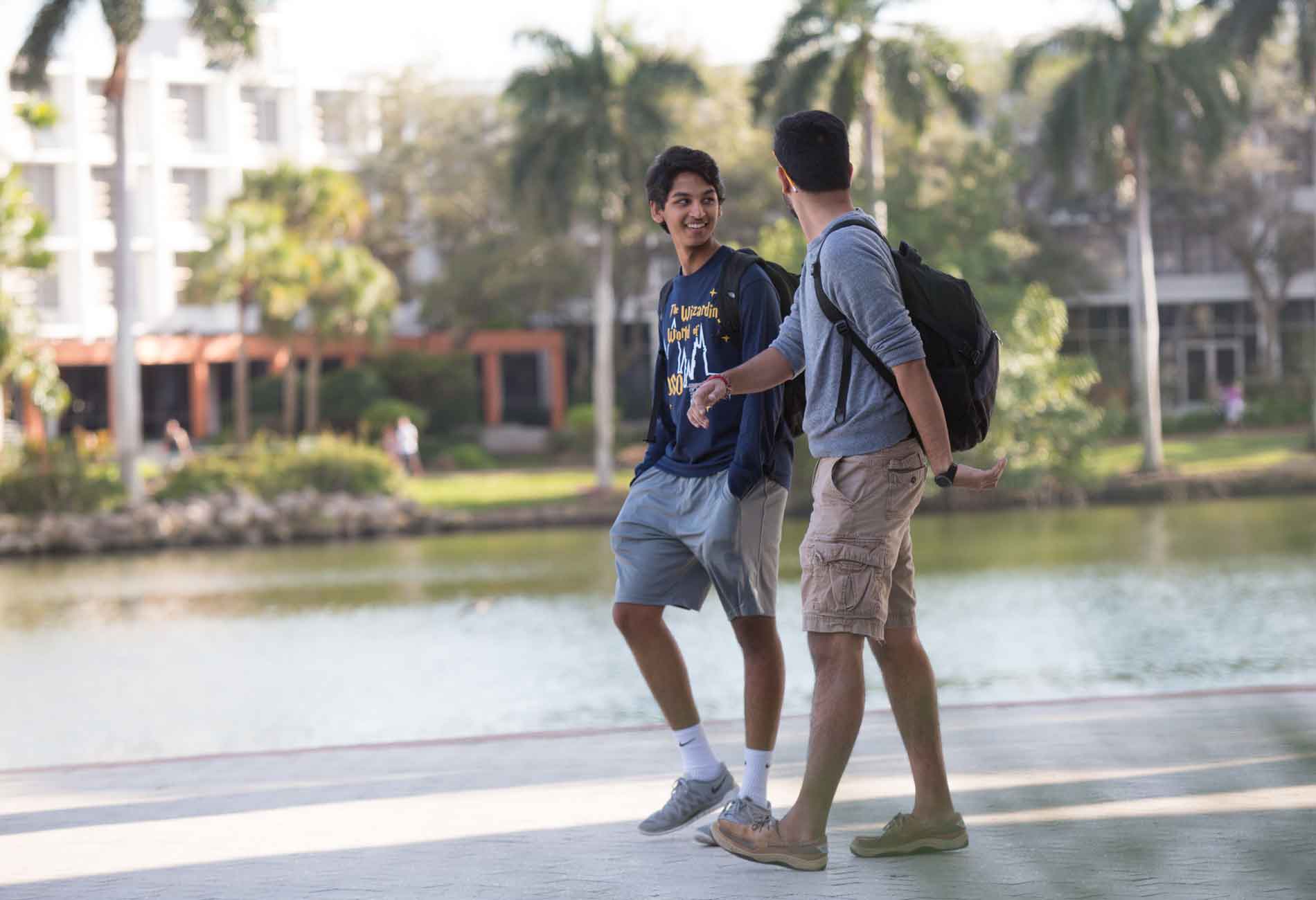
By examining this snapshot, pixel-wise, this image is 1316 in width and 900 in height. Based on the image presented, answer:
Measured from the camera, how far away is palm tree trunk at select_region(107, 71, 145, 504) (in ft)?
115

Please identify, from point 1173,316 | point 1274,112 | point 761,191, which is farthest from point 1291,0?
point 1173,316

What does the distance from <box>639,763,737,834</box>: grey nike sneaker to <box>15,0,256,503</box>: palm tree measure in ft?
99.4

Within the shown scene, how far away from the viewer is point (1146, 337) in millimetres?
41312

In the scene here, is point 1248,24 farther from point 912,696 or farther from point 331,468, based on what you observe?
point 912,696

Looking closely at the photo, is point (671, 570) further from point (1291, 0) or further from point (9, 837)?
point (1291, 0)

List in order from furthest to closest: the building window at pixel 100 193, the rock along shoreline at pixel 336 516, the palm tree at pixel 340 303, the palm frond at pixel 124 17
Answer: the building window at pixel 100 193 → the palm tree at pixel 340 303 → the rock along shoreline at pixel 336 516 → the palm frond at pixel 124 17

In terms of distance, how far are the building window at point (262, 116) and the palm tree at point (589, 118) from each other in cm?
2995

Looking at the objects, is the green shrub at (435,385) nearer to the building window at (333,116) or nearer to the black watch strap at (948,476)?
the building window at (333,116)

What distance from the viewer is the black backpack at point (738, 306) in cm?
478

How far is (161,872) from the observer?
4.36 meters

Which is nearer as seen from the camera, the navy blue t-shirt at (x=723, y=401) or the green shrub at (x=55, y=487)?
the navy blue t-shirt at (x=723, y=401)

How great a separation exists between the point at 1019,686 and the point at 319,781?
8904 millimetres

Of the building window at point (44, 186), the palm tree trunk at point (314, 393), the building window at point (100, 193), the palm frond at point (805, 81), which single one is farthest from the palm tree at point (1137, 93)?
the building window at point (44, 186)

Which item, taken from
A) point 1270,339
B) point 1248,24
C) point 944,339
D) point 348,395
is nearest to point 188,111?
point 348,395
